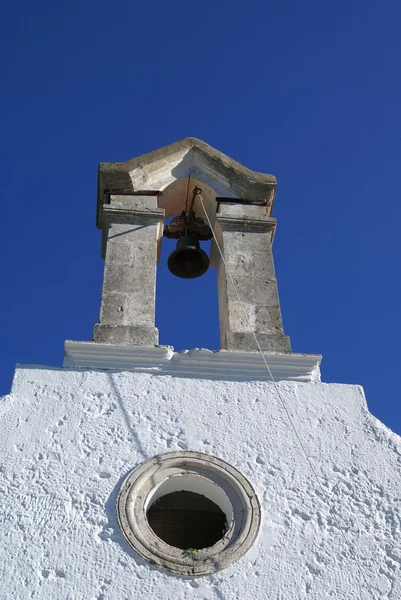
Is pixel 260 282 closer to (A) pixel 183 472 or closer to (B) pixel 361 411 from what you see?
(B) pixel 361 411

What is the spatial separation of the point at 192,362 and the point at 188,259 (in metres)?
1.85

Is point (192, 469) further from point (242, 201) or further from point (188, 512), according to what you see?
point (242, 201)

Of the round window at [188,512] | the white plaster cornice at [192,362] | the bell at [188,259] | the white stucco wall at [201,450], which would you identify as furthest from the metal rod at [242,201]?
the round window at [188,512]

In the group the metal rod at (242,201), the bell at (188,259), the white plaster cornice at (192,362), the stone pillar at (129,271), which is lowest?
the white plaster cornice at (192,362)

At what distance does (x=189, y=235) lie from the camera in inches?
278

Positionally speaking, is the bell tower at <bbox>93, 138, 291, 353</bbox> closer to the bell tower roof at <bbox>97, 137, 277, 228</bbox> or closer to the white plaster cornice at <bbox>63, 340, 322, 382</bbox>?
the bell tower roof at <bbox>97, 137, 277, 228</bbox>

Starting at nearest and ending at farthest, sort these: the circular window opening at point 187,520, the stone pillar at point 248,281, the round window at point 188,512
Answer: the round window at point 188,512, the circular window opening at point 187,520, the stone pillar at point 248,281

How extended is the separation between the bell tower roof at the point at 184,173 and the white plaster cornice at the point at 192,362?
1.91 meters

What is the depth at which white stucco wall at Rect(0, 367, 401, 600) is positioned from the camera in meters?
4.07

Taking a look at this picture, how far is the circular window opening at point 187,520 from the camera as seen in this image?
487 centimetres

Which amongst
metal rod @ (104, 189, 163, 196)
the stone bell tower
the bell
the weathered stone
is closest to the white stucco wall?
the stone bell tower

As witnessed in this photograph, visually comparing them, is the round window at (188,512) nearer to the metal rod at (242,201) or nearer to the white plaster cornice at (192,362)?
the white plaster cornice at (192,362)

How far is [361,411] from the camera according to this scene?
5.18m

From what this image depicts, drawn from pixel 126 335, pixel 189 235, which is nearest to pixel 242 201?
pixel 189 235
